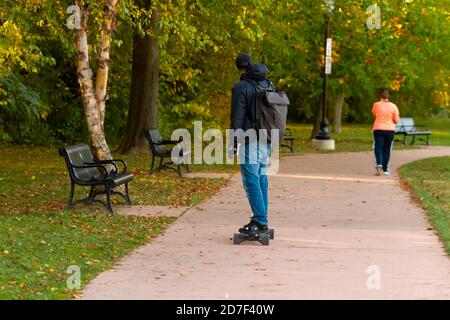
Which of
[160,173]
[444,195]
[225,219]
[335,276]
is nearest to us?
[335,276]

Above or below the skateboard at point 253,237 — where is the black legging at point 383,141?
above

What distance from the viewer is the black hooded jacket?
1116 centimetres

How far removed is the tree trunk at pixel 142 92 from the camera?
88.1 ft

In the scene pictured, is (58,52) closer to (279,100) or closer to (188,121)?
(188,121)

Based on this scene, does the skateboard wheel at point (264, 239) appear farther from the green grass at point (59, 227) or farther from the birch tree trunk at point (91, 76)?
the birch tree trunk at point (91, 76)

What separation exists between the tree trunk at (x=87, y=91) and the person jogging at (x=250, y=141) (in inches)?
182

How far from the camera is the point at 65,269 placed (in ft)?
31.6

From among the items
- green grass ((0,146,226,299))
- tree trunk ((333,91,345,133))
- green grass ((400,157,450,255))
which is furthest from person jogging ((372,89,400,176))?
tree trunk ((333,91,345,133))

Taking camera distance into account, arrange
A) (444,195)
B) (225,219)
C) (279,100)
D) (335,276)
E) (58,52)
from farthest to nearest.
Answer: (58,52) < (444,195) < (225,219) < (279,100) < (335,276)

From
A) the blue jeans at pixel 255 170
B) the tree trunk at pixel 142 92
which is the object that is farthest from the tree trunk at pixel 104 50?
the tree trunk at pixel 142 92

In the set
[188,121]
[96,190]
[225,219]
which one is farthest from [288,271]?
[188,121]

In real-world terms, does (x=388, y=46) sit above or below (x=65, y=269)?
above

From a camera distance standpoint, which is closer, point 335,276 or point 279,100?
point 335,276
